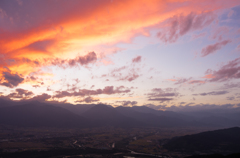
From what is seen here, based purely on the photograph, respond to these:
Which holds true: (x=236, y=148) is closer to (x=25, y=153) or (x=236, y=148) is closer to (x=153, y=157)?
(x=153, y=157)

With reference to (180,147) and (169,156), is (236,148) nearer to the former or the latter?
(180,147)

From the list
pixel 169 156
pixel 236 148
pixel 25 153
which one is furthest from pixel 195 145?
pixel 25 153

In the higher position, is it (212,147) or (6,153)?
(6,153)

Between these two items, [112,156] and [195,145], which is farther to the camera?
[195,145]

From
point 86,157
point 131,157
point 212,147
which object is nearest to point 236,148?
point 212,147

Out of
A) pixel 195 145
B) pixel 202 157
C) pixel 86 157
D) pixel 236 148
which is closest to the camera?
pixel 202 157

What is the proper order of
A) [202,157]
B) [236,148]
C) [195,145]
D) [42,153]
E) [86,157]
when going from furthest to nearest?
[195,145], [236,148], [42,153], [86,157], [202,157]

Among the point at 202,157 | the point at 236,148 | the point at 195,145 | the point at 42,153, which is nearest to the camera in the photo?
the point at 202,157

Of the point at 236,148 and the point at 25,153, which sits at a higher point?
the point at 25,153

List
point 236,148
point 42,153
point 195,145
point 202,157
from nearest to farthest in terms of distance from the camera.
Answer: point 202,157 < point 42,153 < point 236,148 < point 195,145
